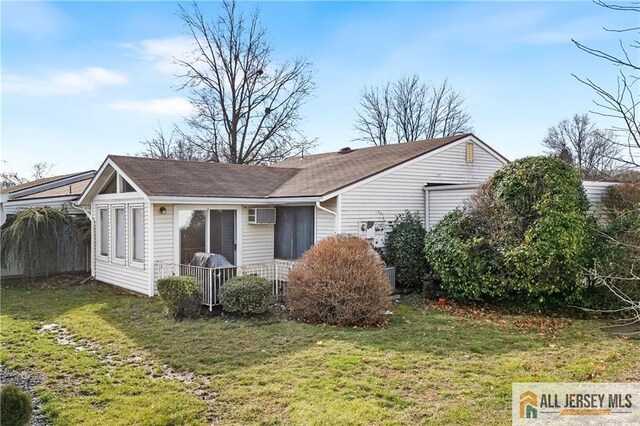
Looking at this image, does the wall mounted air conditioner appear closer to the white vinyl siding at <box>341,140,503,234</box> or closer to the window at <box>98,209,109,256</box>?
the white vinyl siding at <box>341,140,503,234</box>

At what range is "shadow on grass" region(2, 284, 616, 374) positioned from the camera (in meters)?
6.73

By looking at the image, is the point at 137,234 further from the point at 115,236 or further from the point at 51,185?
the point at 51,185

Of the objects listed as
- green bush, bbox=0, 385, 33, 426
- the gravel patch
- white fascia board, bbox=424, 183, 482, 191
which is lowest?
the gravel patch

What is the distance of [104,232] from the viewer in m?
14.0

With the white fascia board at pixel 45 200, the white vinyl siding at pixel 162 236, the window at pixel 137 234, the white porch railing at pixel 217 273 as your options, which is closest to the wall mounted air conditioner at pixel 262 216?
the white porch railing at pixel 217 273

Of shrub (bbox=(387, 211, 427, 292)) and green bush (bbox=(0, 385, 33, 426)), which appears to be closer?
green bush (bbox=(0, 385, 33, 426))

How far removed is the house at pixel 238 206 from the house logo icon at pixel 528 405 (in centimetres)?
709

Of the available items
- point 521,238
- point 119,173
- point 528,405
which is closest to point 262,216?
point 119,173

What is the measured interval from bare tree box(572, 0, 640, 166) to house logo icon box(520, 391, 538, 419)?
2740mm

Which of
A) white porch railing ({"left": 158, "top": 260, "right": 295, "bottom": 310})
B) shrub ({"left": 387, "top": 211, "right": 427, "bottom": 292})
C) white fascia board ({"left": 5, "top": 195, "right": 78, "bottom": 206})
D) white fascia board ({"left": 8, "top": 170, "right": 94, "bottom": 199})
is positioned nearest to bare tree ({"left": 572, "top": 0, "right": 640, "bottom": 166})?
white porch railing ({"left": 158, "top": 260, "right": 295, "bottom": 310})

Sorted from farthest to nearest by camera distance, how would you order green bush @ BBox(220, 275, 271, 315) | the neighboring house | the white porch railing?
1. the neighboring house
2. the white porch railing
3. green bush @ BBox(220, 275, 271, 315)

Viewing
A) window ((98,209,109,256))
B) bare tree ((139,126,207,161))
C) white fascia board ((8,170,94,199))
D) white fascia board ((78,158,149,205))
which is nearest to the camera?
white fascia board ((78,158,149,205))

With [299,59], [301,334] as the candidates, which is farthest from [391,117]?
[301,334]

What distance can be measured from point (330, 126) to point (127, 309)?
81.5 ft
